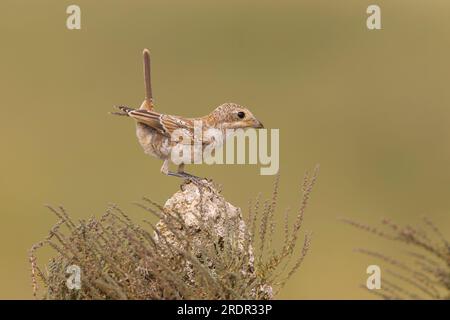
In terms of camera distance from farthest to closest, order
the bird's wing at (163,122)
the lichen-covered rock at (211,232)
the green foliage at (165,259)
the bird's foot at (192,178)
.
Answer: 1. the bird's wing at (163,122)
2. the bird's foot at (192,178)
3. the lichen-covered rock at (211,232)
4. the green foliage at (165,259)

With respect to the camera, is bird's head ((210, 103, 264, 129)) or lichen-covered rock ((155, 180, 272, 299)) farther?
bird's head ((210, 103, 264, 129))

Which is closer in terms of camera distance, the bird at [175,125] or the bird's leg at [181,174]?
the bird's leg at [181,174]

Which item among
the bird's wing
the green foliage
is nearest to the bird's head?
the bird's wing

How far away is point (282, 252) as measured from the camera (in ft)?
23.3

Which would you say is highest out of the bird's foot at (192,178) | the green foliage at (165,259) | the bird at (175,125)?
the bird at (175,125)

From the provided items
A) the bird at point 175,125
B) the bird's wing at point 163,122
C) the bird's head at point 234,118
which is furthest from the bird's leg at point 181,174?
the bird's head at point 234,118

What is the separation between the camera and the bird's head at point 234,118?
25.8 feet

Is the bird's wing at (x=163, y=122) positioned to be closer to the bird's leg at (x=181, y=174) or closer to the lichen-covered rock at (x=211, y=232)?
the bird's leg at (x=181, y=174)

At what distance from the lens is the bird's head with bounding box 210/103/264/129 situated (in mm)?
7871

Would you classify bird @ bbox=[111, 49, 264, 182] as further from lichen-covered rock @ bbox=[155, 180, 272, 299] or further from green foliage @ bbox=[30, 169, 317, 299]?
green foliage @ bbox=[30, 169, 317, 299]

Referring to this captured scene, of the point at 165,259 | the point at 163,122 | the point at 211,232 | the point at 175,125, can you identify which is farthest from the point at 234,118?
the point at 165,259

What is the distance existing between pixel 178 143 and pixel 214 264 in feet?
5.25

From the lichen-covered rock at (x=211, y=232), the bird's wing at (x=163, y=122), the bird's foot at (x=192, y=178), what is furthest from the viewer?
the bird's wing at (x=163, y=122)

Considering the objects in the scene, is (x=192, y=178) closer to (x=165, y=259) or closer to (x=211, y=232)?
(x=211, y=232)
